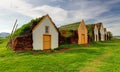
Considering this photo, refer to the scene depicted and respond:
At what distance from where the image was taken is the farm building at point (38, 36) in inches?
1192

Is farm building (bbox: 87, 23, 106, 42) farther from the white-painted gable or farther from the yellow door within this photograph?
the yellow door

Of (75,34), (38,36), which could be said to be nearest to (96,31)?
(75,34)

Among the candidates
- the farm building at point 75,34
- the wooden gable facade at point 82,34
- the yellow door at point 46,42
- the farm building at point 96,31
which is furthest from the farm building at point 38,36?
the farm building at point 96,31

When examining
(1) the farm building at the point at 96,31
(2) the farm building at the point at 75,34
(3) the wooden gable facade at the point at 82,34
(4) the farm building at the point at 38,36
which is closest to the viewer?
(4) the farm building at the point at 38,36

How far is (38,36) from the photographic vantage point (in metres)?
31.8

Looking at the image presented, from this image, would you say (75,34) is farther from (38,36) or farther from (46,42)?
(38,36)

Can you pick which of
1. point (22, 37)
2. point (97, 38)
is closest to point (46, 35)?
point (22, 37)

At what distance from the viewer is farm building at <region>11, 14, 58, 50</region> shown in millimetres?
30281

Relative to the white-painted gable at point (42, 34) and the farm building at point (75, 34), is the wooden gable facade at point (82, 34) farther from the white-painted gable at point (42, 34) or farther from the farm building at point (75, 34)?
the white-painted gable at point (42, 34)

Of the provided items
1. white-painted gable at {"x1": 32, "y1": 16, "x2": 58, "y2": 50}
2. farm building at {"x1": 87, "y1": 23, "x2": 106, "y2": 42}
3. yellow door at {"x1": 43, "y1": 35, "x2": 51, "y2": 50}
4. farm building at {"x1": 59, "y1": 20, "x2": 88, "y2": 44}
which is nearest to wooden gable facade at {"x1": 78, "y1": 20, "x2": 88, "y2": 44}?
farm building at {"x1": 59, "y1": 20, "x2": 88, "y2": 44}

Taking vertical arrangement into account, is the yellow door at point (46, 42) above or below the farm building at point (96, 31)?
below

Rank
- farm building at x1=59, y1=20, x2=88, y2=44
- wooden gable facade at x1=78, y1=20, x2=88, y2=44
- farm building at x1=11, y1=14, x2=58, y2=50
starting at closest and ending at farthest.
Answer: farm building at x1=11, y1=14, x2=58, y2=50 → farm building at x1=59, y1=20, x2=88, y2=44 → wooden gable facade at x1=78, y1=20, x2=88, y2=44

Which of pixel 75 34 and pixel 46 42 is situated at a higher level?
pixel 75 34

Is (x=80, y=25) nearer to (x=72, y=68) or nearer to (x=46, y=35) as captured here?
(x=46, y=35)
